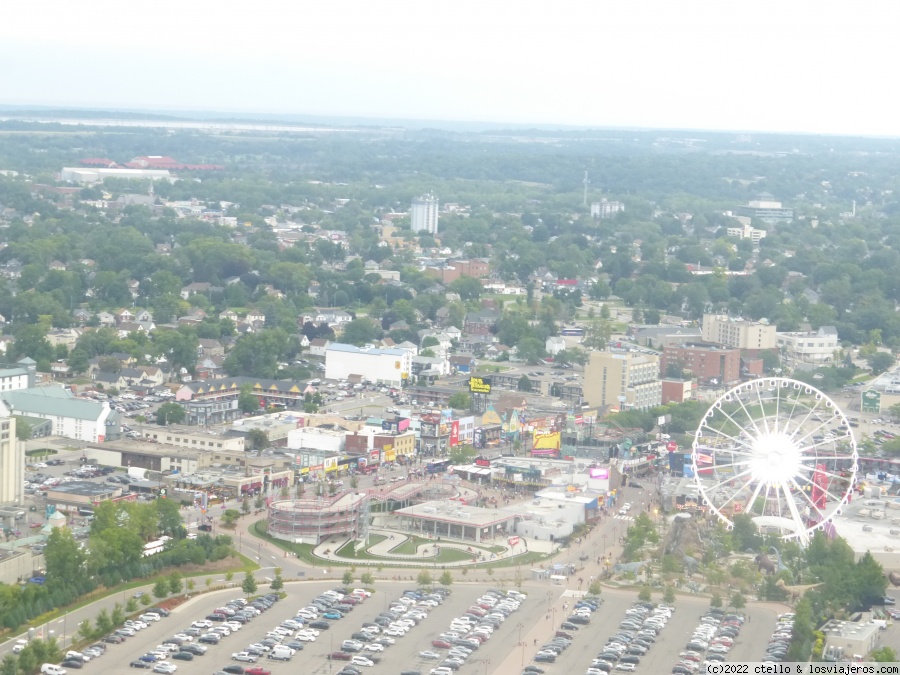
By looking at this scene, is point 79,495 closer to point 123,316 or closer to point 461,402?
point 461,402

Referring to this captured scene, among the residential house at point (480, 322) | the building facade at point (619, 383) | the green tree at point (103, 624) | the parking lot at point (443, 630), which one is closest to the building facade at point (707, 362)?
the building facade at point (619, 383)

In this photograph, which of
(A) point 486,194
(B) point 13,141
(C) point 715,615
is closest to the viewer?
(C) point 715,615

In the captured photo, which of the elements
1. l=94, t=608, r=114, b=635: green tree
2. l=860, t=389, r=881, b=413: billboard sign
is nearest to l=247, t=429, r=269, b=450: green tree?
l=94, t=608, r=114, b=635: green tree

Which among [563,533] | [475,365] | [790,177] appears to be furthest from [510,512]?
[790,177]

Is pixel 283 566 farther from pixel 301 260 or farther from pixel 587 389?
pixel 301 260

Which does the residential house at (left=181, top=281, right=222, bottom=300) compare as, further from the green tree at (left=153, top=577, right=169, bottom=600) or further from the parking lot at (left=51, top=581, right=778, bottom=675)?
the green tree at (left=153, top=577, right=169, bottom=600)

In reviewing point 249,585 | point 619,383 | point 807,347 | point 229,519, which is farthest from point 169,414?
point 807,347
